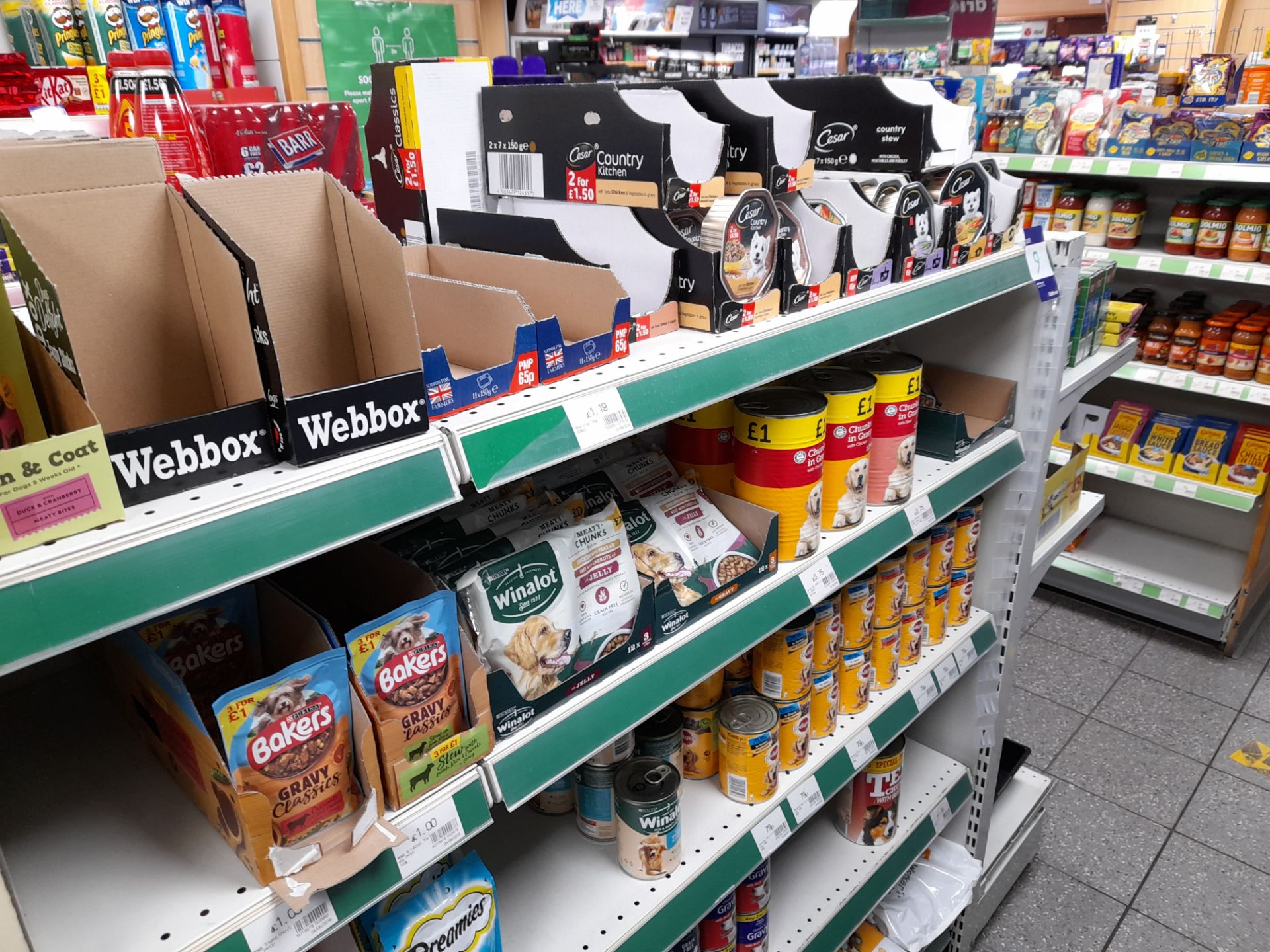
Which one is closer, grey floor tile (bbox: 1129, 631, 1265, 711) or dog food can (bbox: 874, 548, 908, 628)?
dog food can (bbox: 874, 548, 908, 628)

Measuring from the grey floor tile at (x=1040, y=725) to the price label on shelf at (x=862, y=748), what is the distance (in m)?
1.33

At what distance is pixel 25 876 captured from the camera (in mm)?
780

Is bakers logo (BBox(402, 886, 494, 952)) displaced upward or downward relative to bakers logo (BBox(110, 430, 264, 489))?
downward

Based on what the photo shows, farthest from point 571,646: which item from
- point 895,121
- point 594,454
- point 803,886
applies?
point 895,121

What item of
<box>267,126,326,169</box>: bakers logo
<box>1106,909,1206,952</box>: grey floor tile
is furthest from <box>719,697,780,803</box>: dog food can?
<box>1106,909,1206,952</box>: grey floor tile

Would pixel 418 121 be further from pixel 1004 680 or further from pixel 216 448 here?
pixel 1004 680

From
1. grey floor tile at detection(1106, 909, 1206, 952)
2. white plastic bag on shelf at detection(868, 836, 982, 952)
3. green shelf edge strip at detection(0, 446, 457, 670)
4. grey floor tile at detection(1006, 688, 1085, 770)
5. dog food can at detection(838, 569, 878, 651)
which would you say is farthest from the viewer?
grey floor tile at detection(1006, 688, 1085, 770)

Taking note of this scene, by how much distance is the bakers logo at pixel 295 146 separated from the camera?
1460mm

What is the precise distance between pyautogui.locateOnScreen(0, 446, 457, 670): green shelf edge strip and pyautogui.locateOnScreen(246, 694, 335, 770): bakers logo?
0.15 meters

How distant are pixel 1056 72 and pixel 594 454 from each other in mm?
3991

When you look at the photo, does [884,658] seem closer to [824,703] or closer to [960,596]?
[824,703]

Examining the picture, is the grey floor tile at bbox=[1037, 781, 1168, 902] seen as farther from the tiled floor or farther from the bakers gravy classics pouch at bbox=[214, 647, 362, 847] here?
the bakers gravy classics pouch at bbox=[214, 647, 362, 847]

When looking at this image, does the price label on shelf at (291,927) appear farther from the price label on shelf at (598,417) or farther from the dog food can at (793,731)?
the dog food can at (793,731)

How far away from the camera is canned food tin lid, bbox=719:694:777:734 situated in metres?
1.31
